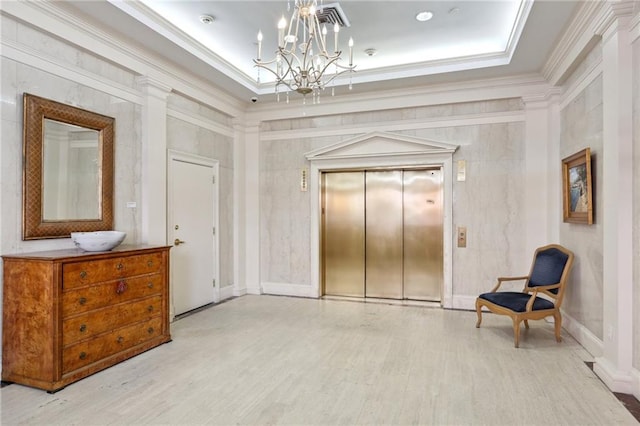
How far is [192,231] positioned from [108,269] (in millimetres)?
2028

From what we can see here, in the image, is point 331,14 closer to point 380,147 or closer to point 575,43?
point 380,147

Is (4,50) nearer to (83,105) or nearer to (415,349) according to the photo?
(83,105)

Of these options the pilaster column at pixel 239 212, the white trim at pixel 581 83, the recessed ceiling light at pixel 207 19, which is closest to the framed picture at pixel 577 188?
the white trim at pixel 581 83

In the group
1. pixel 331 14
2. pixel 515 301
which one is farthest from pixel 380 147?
pixel 515 301

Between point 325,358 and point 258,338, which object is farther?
point 258,338

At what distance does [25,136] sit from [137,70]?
1.55 meters

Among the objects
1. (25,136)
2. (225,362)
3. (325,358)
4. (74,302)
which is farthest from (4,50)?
(325,358)

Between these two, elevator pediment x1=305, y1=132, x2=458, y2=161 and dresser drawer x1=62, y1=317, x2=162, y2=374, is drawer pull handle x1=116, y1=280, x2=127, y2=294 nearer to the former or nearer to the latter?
dresser drawer x1=62, y1=317, x2=162, y2=374

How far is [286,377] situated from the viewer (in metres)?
3.29

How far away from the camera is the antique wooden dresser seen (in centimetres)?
298

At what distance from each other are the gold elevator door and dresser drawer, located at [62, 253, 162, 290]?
3064 mm

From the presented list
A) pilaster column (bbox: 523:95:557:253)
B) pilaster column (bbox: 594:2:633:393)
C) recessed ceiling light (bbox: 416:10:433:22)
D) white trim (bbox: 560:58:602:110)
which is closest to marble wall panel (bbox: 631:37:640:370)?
pilaster column (bbox: 594:2:633:393)

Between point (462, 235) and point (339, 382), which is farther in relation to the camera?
point (462, 235)

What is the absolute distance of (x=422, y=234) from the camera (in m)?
5.85
